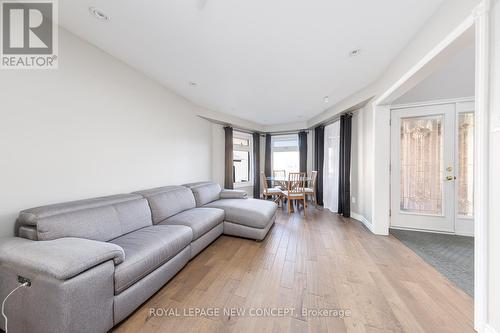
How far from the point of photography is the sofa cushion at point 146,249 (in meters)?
1.23

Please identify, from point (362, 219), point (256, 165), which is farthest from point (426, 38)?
point (256, 165)

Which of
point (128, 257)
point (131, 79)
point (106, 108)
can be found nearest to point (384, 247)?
point (128, 257)

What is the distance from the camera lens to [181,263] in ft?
5.96

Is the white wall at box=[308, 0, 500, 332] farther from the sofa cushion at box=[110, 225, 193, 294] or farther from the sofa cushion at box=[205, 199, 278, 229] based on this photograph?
the sofa cushion at box=[110, 225, 193, 294]

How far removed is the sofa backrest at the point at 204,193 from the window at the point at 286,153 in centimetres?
281

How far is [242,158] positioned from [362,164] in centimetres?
327

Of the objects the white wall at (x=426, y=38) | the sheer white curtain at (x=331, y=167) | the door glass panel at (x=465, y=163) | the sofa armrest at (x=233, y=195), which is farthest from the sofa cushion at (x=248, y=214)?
the door glass panel at (x=465, y=163)

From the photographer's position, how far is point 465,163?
276 centimetres

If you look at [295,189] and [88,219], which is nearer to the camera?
[88,219]

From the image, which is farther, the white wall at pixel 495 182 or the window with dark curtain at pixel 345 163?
the window with dark curtain at pixel 345 163

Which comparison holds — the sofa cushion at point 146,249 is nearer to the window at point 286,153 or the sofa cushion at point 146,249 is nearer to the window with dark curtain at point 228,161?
the window with dark curtain at point 228,161

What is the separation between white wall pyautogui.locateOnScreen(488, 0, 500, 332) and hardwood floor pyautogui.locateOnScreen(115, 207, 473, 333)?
36cm

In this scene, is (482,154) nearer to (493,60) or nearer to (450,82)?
(493,60)

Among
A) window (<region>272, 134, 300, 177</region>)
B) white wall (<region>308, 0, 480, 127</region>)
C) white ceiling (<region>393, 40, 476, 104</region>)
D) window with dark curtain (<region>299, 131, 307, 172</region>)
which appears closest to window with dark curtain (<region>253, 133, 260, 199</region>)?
window (<region>272, 134, 300, 177</region>)
